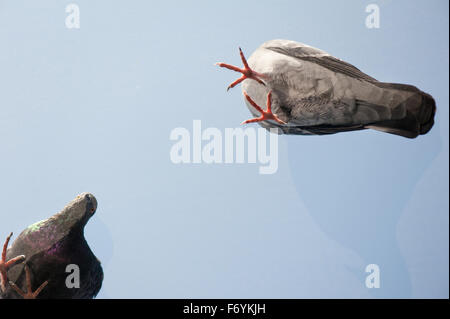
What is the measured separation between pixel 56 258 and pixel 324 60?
1730 mm

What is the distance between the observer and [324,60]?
1.94m

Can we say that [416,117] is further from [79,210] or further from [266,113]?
→ [79,210]

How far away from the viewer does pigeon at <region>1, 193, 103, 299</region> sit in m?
1.89

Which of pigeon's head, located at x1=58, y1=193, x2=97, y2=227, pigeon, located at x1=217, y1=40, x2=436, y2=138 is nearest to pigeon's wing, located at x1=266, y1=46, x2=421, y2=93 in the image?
pigeon, located at x1=217, y1=40, x2=436, y2=138

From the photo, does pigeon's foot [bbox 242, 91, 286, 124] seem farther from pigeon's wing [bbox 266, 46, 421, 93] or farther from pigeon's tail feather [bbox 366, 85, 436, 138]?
pigeon's tail feather [bbox 366, 85, 436, 138]

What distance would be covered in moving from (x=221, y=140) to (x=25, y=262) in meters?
1.30

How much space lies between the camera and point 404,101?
1777 millimetres

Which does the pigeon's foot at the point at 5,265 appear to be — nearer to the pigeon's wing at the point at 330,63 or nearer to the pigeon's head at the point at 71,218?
the pigeon's head at the point at 71,218

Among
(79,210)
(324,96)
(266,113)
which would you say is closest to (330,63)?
(324,96)

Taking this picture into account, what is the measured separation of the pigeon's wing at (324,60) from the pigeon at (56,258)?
1.37 metres

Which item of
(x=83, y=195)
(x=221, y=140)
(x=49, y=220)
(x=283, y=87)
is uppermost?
(x=283, y=87)
